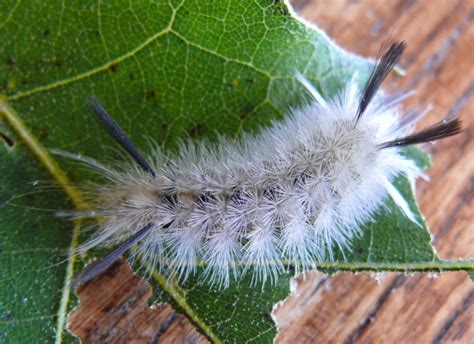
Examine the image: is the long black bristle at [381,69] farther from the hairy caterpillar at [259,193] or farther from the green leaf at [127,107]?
the green leaf at [127,107]

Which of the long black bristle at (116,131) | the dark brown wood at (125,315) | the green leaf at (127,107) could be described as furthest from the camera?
the dark brown wood at (125,315)

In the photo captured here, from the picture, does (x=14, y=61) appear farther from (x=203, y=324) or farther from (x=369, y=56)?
(x=369, y=56)

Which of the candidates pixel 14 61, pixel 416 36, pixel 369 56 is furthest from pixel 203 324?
pixel 416 36

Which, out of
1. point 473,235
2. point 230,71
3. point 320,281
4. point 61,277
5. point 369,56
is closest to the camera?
point 61,277

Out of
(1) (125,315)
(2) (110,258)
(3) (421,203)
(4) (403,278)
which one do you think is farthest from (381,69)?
(1) (125,315)

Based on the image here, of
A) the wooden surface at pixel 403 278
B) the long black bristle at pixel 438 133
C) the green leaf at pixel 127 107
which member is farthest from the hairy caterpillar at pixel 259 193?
the wooden surface at pixel 403 278

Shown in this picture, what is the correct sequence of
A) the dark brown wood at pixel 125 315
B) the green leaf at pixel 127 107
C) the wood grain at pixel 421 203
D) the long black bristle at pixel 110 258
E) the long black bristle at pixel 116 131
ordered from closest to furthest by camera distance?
1. the long black bristle at pixel 110 258
2. the long black bristle at pixel 116 131
3. the green leaf at pixel 127 107
4. the dark brown wood at pixel 125 315
5. the wood grain at pixel 421 203

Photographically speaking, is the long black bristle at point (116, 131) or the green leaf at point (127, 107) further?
the green leaf at point (127, 107)
